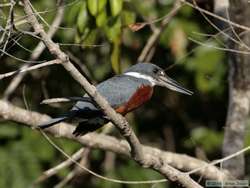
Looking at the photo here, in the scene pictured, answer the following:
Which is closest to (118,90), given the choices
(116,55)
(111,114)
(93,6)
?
(116,55)

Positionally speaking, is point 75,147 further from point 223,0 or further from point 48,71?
point 223,0

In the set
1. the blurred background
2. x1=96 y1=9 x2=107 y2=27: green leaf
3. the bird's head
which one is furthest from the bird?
x1=96 y1=9 x2=107 y2=27: green leaf

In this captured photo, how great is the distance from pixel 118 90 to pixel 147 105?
225 cm

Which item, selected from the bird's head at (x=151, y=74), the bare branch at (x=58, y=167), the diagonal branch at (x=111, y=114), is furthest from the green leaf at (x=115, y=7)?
the bare branch at (x=58, y=167)

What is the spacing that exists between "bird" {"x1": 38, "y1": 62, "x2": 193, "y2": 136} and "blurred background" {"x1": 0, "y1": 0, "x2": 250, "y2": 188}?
0.72ft

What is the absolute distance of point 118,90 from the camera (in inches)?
144

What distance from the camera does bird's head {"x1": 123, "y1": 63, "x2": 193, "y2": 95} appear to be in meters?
3.86

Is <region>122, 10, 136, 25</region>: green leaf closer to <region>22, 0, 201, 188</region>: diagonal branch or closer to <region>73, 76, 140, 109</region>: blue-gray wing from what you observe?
<region>73, 76, 140, 109</region>: blue-gray wing

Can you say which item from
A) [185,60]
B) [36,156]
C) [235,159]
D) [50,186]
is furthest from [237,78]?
[50,186]

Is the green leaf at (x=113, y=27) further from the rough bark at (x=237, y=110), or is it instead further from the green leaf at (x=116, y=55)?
the rough bark at (x=237, y=110)

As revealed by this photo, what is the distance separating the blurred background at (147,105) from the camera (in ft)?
15.6

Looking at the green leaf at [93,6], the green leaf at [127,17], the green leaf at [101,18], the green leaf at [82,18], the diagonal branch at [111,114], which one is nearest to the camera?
the diagonal branch at [111,114]

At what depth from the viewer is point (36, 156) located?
4.89 metres

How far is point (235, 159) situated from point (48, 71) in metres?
1.84
